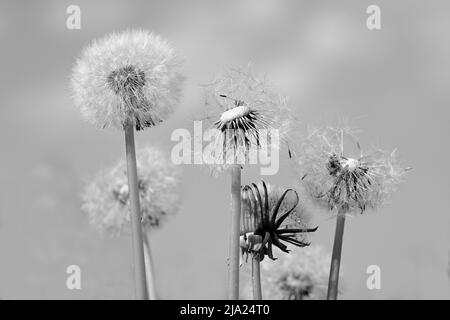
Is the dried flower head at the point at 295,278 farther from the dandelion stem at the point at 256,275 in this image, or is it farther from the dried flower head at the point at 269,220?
the dandelion stem at the point at 256,275

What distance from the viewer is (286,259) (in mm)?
8367

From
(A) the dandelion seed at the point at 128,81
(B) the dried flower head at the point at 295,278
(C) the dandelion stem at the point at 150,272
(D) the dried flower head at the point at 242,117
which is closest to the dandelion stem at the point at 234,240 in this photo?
(D) the dried flower head at the point at 242,117

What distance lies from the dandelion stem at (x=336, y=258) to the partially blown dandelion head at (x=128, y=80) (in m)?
1.06

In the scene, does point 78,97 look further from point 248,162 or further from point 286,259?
point 286,259

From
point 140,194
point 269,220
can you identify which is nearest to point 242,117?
point 269,220

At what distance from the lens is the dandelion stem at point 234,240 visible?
446cm

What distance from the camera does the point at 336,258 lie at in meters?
5.01

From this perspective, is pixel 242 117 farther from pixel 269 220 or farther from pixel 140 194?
pixel 140 194

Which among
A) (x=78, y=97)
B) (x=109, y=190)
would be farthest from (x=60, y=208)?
(x=78, y=97)

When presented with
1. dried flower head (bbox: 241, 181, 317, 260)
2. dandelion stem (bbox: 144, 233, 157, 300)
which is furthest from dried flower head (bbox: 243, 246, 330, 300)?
dried flower head (bbox: 241, 181, 317, 260)

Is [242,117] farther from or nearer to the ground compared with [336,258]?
farther from the ground

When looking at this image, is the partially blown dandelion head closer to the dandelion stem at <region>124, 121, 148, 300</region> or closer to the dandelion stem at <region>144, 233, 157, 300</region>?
the dandelion stem at <region>124, 121, 148, 300</region>

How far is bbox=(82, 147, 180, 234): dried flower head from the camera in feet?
26.5

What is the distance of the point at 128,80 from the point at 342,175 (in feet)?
4.00
